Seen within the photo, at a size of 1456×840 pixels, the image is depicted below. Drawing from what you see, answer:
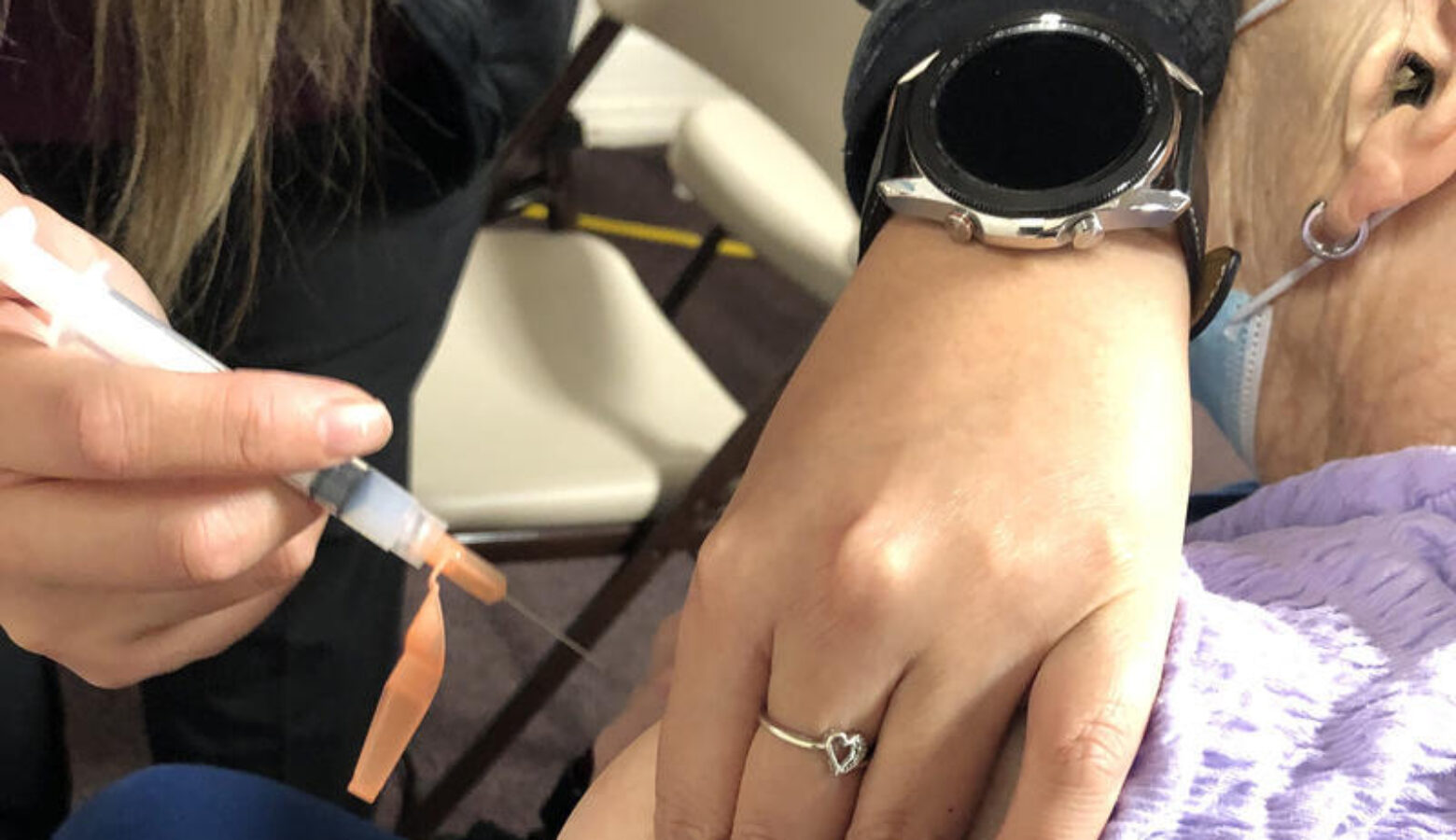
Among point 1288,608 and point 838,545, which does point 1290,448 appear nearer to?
point 1288,608

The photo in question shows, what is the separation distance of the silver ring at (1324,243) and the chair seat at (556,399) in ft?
2.35

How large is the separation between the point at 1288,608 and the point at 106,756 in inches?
58.2

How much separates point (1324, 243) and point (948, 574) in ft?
1.02

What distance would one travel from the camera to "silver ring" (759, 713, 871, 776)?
0.46 meters

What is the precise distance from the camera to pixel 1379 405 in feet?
2.02

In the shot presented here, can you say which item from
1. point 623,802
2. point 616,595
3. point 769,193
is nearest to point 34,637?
point 623,802

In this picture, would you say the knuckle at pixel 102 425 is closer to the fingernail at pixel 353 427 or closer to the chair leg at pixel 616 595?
the fingernail at pixel 353 427

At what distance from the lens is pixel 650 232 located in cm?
241

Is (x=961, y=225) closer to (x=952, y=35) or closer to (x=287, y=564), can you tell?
(x=952, y=35)

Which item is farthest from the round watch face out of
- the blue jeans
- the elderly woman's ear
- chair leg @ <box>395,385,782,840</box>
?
chair leg @ <box>395,385,782,840</box>

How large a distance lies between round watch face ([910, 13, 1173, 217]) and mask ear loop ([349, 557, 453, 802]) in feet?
0.97

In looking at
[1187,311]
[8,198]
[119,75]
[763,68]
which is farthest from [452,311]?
[1187,311]

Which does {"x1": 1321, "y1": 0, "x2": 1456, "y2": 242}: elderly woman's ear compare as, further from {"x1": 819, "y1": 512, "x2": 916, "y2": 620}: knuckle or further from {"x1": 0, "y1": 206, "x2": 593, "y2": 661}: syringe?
{"x1": 0, "y1": 206, "x2": 593, "y2": 661}: syringe

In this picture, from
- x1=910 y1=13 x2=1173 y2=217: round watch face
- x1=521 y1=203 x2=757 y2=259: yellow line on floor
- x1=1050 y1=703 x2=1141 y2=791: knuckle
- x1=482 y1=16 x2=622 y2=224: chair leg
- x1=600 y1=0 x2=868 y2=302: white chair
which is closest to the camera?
x1=1050 y1=703 x2=1141 y2=791: knuckle
